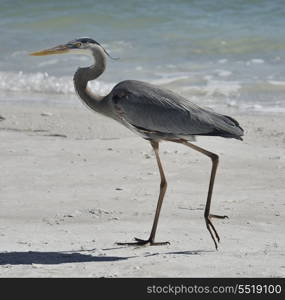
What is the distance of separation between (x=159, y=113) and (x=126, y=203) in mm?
1224

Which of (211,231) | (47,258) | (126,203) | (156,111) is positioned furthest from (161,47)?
(47,258)

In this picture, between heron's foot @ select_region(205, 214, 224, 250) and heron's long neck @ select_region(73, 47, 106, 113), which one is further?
heron's long neck @ select_region(73, 47, 106, 113)

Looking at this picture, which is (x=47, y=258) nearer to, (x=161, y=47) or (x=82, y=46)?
(x=82, y=46)

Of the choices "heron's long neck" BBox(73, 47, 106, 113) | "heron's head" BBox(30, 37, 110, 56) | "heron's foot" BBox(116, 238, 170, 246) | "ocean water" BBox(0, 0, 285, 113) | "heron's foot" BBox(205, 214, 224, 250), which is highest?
"heron's head" BBox(30, 37, 110, 56)

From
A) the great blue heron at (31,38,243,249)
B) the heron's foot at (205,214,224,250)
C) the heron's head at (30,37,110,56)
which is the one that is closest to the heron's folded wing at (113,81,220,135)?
the great blue heron at (31,38,243,249)

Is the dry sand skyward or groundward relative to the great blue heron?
groundward

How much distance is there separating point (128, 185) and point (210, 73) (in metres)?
7.57

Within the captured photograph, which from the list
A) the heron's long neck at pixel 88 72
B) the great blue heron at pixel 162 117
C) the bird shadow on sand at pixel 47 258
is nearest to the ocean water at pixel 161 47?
the heron's long neck at pixel 88 72

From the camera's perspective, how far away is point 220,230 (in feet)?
23.3

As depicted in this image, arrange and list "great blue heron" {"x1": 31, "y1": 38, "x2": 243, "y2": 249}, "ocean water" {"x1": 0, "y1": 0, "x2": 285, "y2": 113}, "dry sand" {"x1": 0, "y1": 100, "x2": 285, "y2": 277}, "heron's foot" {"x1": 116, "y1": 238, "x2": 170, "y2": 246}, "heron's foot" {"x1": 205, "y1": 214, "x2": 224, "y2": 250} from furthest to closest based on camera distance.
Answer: "ocean water" {"x1": 0, "y1": 0, "x2": 285, "y2": 113} < "great blue heron" {"x1": 31, "y1": 38, "x2": 243, "y2": 249} < "heron's foot" {"x1": 116, "y1": 238, "x2": 170, "y2": 246} < "heron's foot" {"x1": 205, "y1": 214, "x2": 224, "y2": 250} < "dry sand" {"x1": 0, "y1": 100, "x2": 285, "y2": 277}

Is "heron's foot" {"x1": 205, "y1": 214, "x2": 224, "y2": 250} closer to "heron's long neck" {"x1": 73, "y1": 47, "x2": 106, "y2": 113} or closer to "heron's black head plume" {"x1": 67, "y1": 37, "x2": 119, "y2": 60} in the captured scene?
"heron's long neck" {"x1": 73, "y1": 47, "x2": 106, "y2": 113}

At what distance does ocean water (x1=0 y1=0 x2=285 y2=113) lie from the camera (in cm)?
1441

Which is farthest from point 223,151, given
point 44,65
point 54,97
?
point 44,65

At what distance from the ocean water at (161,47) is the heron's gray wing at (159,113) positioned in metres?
5.97
